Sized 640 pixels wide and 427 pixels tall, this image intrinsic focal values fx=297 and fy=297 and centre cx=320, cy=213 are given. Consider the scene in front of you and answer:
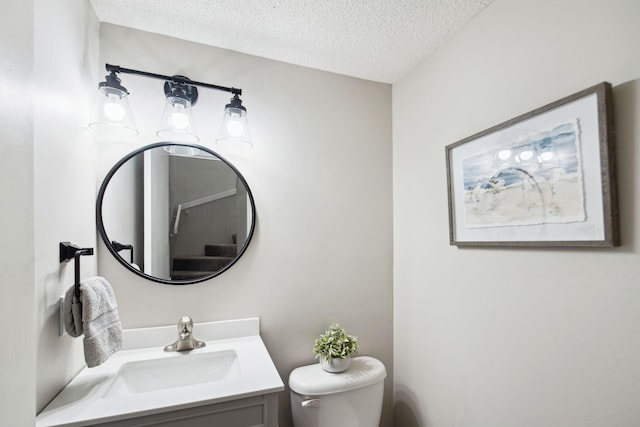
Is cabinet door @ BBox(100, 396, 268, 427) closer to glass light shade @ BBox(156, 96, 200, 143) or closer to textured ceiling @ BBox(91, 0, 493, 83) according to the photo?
glass light shade @ BBox(156, 96, 200, 143)

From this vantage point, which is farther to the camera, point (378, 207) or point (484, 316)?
point (378, 207)

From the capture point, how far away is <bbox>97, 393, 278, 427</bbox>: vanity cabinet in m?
0.89

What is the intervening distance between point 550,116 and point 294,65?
125 cm

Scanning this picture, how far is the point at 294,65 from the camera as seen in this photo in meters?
1.67

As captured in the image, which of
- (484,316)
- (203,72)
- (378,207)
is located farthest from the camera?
(378,207)

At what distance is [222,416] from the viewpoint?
96 centimetres

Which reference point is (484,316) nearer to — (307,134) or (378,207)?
(378,207)

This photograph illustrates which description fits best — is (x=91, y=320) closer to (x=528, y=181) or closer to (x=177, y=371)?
(x=177, y=371)

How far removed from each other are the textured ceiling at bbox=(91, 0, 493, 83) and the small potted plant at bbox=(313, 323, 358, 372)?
1.47 m

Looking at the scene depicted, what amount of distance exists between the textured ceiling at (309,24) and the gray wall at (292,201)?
Answer: 3.6 inches

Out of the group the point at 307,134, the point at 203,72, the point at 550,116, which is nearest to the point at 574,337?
the point at 550,116

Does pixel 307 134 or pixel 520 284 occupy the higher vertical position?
pixel 307 134

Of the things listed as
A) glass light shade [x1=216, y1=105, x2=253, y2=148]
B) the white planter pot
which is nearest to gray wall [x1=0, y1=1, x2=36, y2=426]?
glass light shade [x1=216, y1=105, x2=253, y2=148]

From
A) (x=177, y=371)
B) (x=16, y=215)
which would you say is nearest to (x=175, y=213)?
(x=177, y=371)
